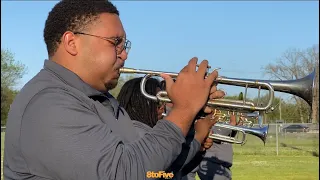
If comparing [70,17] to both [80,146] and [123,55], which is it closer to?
[123,55]

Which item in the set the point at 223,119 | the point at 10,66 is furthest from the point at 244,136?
the point at 10,66

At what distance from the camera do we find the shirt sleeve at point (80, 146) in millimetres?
1658

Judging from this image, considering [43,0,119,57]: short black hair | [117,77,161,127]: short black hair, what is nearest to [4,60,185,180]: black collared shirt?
[43,0,119,57]: short black hair

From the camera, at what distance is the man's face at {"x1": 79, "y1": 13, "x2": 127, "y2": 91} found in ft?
6.44

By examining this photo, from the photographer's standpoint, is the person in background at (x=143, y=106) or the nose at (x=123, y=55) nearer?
the nose at (x=123, y=55)

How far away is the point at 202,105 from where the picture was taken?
1.87 metres

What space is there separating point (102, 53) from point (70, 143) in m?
0.46

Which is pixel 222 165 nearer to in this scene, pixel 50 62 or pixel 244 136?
pixel 244 136

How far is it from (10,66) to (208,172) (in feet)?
79.0

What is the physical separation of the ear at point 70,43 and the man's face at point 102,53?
3cm

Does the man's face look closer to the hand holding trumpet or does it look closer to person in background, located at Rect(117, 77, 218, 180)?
the hand holding trumpet

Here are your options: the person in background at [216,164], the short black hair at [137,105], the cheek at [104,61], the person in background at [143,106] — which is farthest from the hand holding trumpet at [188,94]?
the person in background at [216,164]

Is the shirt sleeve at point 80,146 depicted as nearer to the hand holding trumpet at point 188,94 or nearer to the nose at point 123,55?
the hand holding trumpet at point 188,94

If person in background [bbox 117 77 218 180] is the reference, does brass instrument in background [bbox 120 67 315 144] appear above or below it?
Result: above
